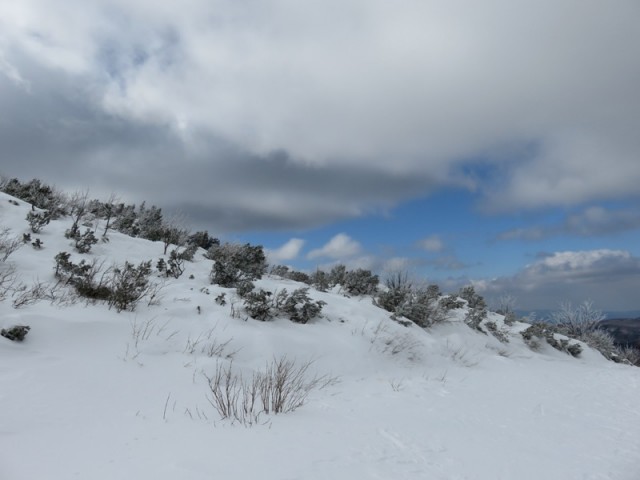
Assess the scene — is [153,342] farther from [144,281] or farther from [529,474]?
[529,474]

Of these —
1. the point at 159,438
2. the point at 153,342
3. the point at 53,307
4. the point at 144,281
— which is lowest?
the point at 159,438

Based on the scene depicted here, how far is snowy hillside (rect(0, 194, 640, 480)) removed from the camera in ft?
10.0

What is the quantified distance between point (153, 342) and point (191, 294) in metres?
2.25

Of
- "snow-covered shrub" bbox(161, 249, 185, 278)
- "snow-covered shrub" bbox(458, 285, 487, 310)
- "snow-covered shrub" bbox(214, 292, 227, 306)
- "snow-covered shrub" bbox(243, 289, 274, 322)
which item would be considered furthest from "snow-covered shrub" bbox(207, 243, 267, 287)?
"snow-covered shrub" bbox(458, 285, 487, 310)

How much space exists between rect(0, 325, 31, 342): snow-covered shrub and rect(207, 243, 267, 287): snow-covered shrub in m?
4.91

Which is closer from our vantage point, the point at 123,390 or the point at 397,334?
the point at 123,390

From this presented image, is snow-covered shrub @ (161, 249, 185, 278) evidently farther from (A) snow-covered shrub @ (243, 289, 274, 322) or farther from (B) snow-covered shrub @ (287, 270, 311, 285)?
(B) snow-covered shrub @ (287, 270, 311, 285)

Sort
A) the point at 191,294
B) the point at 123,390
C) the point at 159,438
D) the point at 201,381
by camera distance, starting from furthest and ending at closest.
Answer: the point at 191,294 < the point at 201,381 < the point at 123,390 < the point at 159,438

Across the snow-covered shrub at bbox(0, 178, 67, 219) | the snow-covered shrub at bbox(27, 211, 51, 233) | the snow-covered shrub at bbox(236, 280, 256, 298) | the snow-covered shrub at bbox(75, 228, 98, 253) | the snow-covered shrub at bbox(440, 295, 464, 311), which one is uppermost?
the snow-covered shrub at bbox(0, 178, 67, 219)

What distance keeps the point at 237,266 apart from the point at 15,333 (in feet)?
19.0

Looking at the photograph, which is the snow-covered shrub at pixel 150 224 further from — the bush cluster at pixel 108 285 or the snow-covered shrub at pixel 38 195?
the bush cluster at pixel 108 285

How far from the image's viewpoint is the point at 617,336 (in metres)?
22.0

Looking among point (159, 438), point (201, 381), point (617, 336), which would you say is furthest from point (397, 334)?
point (617, 336)

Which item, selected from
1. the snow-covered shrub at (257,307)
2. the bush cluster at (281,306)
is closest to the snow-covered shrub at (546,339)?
the bush cluster at (281,306)
